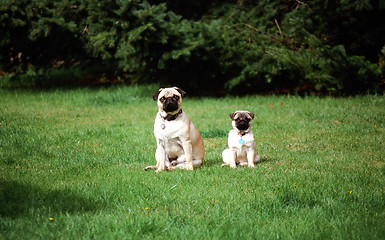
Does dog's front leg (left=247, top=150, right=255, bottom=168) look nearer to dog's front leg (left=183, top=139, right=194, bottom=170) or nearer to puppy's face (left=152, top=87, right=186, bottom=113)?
dog's front leg (left=183, top=139, right=194, bottom=170)

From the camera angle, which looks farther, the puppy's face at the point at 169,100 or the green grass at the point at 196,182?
the puppy's face at the point at 169,100

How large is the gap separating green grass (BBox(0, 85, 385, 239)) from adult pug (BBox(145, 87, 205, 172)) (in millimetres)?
292

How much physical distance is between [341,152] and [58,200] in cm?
446

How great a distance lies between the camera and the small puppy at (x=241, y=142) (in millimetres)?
6156

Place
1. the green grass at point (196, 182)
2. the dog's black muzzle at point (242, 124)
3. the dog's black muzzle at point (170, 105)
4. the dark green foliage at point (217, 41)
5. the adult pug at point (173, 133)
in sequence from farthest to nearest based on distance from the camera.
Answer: the dark green foliage at point (217, 41), the dog's black muzzle at point (242, 124), the adult pug at point (173, 133), the dog's black muzzle at point (170, 105), the green grass at point (196, 182)

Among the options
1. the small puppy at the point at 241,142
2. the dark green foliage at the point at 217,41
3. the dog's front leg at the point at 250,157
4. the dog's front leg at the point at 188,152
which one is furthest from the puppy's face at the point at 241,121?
the dark green foliage at the point at 217,41

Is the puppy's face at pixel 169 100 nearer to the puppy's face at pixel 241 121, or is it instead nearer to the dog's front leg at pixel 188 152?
the dog's front leg at pixel 188 152

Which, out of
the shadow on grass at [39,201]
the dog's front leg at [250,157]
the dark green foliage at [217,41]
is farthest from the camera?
the dark green foliage at [217,41]

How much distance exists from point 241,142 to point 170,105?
1146mm

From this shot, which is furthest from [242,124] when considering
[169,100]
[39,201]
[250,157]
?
[39,201]

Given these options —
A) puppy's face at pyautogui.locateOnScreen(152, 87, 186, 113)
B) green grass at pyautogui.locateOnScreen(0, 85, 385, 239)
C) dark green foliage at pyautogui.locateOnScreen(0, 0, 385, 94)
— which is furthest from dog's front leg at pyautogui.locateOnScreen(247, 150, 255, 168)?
dark green foliage at pyautogui.locateOnScreen(0, 0, 385, 94)

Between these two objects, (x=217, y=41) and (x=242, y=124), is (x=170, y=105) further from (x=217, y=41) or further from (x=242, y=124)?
(x=217, y=41)

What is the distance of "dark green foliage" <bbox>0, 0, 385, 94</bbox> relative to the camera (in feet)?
38.6

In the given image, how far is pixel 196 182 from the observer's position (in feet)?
17.6
